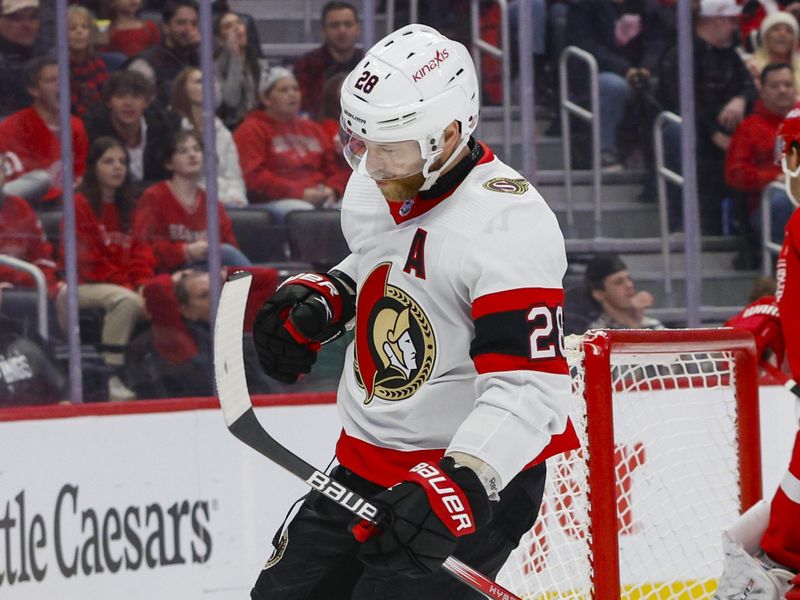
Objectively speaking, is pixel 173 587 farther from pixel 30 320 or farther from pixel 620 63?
pixel 620 63

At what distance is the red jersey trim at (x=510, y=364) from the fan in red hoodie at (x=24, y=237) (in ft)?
6.24

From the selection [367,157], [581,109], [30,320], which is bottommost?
[30,320]

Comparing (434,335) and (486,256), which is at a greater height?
(486,256)

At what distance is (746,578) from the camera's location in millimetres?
2650

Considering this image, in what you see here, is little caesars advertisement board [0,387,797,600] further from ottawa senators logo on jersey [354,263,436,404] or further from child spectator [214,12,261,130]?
ottawa senators logo on jersey [354,263,436,404]

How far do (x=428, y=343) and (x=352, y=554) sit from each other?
338 mm

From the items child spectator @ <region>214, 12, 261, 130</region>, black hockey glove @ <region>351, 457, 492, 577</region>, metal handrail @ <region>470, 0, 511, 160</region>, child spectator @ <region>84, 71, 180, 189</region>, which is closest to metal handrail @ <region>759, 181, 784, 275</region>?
metal handrail @ <region>470, 0, 511, 160</region>

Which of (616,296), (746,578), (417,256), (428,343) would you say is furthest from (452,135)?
(616,296)

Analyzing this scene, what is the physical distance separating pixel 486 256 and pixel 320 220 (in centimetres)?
200

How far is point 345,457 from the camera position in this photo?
6.64ft

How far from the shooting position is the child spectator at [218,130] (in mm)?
3691

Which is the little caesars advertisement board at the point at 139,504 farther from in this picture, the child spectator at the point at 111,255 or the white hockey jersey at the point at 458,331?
the white hockey jersey at the point at 458,331

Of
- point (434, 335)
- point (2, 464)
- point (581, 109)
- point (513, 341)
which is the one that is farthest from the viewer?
point (581, 109)

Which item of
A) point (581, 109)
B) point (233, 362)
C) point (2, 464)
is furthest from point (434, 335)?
point (581, 109)
